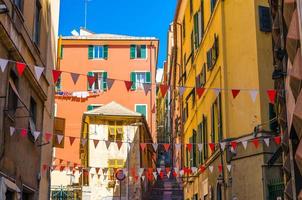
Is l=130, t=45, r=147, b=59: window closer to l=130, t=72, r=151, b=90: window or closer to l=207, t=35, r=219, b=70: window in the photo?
l=130, t=72, r=151, b=90: window

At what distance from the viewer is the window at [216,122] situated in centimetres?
1934

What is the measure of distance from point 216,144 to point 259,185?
3.55 metres

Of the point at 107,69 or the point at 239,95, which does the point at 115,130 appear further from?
the point at 239,95

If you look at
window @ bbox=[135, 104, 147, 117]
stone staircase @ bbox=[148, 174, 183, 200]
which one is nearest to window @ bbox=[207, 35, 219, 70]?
stone staircase @ bbox=[148, 174, 183, 200]

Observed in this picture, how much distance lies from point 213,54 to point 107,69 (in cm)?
2909

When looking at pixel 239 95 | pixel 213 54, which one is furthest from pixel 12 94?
pixel 213 54

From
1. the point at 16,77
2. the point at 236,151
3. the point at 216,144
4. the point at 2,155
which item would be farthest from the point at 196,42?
the point at 2,155

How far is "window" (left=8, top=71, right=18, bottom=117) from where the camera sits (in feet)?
42.9

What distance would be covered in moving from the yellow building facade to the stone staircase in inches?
530

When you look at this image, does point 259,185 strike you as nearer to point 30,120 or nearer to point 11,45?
point 30,120

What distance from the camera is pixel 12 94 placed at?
13352 mm

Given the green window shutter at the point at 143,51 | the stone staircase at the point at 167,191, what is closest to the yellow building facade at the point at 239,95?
the stone staircase at the point at 167,191

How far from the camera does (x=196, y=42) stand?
2580 centimetres

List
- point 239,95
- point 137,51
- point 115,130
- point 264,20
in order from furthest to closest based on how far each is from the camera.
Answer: point 137,51 → point 115,130 → point 239,95 → point 264,20
